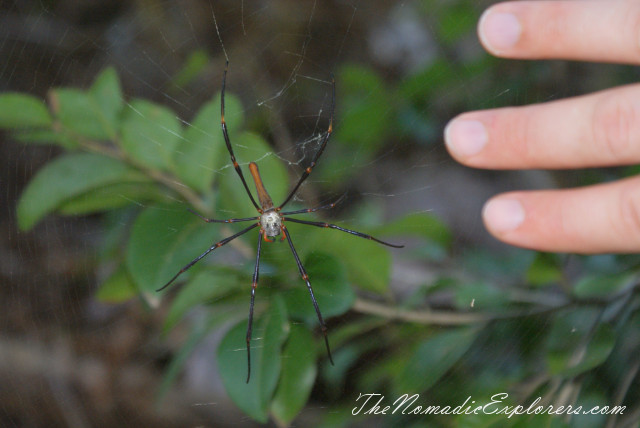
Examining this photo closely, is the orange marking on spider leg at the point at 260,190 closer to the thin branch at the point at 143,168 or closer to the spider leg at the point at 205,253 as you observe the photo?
the spider leg at the point at 205,253

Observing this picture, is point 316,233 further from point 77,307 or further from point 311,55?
point 77,307

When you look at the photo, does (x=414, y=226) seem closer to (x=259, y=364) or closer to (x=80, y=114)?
(x=259, y=364)

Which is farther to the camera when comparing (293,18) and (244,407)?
(293,18)

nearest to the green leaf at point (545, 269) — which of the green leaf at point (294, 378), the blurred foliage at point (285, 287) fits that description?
the blurred foliage at point (285, 287)

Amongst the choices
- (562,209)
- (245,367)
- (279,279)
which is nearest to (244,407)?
(245,367)

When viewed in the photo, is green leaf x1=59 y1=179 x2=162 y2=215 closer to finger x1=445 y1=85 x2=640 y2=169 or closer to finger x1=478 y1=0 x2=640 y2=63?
finger x1=445 y1=85 x2=640 y2=169
